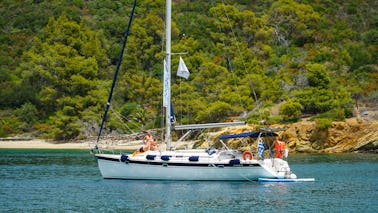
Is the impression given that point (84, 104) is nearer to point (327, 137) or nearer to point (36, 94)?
point (36, 94)

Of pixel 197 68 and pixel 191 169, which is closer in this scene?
pixel 191 169

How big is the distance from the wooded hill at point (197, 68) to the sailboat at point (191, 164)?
21.2 m

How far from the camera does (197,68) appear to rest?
74375 mm

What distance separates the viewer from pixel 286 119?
58562 millimetres

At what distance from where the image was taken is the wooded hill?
63.1 meters

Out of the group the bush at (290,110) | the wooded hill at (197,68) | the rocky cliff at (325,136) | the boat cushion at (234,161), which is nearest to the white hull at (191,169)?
the boat cushion at (234,161)

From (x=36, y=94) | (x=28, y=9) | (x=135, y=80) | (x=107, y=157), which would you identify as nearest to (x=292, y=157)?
(x=107, y=157)

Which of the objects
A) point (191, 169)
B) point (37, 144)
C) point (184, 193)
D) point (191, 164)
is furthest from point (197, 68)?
point (184, 193)

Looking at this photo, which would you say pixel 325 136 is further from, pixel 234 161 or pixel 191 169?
pixel 191 169

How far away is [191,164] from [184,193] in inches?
108

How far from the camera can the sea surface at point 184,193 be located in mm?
27250

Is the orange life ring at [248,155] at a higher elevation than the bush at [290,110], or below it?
below

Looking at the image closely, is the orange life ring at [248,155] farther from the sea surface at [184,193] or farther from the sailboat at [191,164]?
the sea surface at [184,193]

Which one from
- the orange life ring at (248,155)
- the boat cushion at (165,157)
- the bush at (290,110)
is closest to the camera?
the boat cushion at (165,157)
